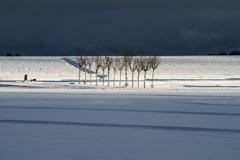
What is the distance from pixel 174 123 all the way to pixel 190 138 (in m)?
2.56

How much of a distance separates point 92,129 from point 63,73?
51998 mm

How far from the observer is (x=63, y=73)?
62.6m

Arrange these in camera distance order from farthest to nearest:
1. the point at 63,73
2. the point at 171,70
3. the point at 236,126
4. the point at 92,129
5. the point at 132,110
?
1. the point at 171,70
2. the point at 63,73
3. the point at 132,110
4. the point at 236,126
5. the point at 92,129

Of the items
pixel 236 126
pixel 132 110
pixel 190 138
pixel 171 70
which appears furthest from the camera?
pixel 171 70

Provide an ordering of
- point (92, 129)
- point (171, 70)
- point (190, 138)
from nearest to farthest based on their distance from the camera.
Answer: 1. point (190, 138)
2. point (92, 129)
3. point (171, 70)

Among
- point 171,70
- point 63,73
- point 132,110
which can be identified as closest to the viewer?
point 132,110

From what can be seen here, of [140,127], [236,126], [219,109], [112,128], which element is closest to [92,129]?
[112,128]

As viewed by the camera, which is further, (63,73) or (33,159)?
(63,73)

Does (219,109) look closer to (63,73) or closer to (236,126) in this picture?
(236,126)

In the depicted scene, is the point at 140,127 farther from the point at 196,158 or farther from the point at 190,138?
the point at 196,158

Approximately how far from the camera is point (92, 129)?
11219 millimetres

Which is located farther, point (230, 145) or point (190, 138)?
point (190, 138)

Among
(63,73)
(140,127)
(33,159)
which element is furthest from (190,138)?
(63,73)

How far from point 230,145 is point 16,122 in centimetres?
653
